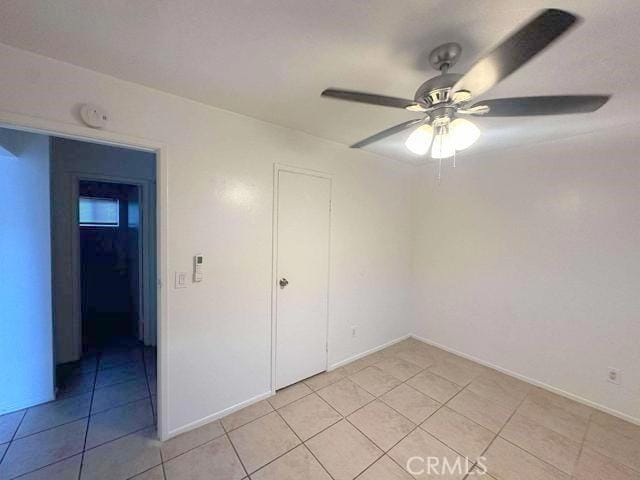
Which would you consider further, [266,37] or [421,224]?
[421,224]

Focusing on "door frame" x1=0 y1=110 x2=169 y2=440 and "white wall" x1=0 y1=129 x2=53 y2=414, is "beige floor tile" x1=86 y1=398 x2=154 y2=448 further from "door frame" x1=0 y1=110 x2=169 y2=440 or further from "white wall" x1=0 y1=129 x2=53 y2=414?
"white wall" x1=0 y1=129 x2=53 y2=414

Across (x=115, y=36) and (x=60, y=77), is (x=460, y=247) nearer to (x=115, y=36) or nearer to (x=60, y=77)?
(x=115, y=36)

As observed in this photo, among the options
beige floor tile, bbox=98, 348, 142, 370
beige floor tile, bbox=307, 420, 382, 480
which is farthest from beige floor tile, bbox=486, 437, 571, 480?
beige floor tile, bbox=98, 348, 142, 370

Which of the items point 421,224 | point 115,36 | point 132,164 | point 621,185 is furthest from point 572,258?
point 132,164

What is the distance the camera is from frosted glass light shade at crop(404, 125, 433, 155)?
132 centimetres

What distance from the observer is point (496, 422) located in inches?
78.4

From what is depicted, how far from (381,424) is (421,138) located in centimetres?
202

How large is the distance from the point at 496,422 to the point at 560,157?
2359 mm

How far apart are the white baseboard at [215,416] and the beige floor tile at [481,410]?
162 centimetres

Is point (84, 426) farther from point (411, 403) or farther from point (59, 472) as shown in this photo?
point (411, 403)

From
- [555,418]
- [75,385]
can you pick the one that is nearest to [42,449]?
[75,385]

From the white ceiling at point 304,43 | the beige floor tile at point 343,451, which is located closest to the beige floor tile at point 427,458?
the beige floor tile at point 343,451

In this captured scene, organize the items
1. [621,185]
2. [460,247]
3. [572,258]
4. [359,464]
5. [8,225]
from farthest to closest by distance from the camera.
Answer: [460,247], [572,258], [621,185], [8,225], [359,464]

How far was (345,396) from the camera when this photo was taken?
2.27m
